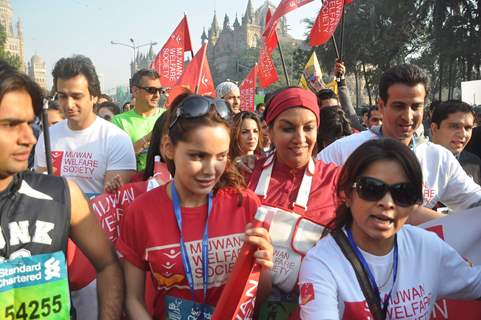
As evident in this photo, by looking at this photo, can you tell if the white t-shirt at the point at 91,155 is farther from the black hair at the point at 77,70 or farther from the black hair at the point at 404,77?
the black hair at the point at 404,77

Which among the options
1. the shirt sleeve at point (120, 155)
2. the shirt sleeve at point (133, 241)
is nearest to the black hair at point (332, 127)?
the shirt sleeve at point (120, 155)

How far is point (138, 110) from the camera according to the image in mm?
5191

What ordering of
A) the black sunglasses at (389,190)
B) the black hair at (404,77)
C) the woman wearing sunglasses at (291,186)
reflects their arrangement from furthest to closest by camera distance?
1. the black hair at (404,77)
2. the woman wearing sunglasses at (291,186)
3. the black sunglasses at (389,190)

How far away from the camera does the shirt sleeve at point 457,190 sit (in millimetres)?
2803

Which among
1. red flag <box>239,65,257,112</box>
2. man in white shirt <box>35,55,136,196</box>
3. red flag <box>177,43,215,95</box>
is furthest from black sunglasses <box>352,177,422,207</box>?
red flag <box>239,65,257,112</box>

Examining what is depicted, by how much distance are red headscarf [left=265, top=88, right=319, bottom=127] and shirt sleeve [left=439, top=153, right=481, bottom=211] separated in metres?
1.03

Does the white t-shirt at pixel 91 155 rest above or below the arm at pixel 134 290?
above

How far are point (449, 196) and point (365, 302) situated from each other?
1.37 meters

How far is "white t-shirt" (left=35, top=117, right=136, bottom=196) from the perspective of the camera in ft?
12.0

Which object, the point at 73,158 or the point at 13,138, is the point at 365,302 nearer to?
the point at 13,138

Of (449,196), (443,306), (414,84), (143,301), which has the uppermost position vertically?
(414,84)

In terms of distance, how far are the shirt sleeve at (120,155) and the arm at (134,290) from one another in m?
1.67

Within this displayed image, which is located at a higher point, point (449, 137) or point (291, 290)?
point (449, 137)

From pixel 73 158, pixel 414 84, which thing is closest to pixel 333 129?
pixel 414 84
